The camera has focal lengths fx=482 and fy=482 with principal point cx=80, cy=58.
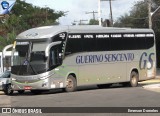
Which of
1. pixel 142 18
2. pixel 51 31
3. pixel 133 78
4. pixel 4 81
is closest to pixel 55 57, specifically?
pixel 51 31

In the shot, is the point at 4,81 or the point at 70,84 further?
the point at 4,81

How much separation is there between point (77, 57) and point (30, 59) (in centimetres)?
280

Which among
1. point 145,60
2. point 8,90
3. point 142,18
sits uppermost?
point 142,18

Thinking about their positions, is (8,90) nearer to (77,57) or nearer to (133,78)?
(77,57)

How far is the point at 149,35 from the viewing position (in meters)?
32.2

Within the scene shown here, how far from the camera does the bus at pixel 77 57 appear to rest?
84.5ft

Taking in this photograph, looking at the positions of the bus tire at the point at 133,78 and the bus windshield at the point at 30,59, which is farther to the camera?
the bus tire at the point at 133,78

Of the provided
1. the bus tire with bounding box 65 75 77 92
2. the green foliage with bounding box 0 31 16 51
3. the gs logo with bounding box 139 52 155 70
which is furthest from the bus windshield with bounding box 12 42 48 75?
→ the green foliage with bounding box 0 31 16 51

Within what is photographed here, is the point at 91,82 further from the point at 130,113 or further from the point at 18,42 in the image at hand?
the point at 130,113

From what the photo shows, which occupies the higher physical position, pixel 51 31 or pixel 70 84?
pixel 51 31

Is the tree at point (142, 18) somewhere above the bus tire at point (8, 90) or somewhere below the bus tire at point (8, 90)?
above

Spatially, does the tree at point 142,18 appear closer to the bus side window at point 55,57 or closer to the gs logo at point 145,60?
the gs logo at point 145,60

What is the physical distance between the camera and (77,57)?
27.1 meters

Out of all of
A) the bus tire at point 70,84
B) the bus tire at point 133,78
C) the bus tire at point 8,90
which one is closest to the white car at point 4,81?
the bus tire at point 8,90
